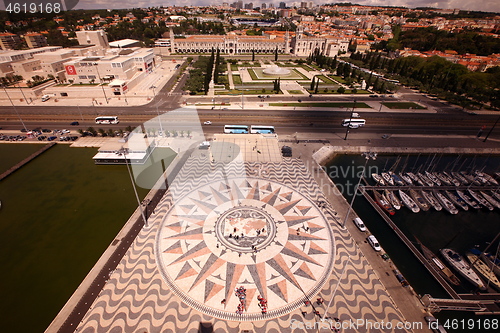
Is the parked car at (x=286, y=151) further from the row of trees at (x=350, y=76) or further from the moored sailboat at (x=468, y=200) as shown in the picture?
the row of trees at (x=350, y=76)

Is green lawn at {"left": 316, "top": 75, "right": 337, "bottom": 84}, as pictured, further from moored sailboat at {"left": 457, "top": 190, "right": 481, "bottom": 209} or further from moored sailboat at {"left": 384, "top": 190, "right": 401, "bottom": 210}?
moored sailboat at {"left": 384, "top": 190, "right": 401, "bottom": 210}

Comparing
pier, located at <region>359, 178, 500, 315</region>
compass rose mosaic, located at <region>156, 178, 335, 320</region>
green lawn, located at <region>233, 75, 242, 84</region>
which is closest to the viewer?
compass rose mosaic, located at <region>156, 178, 335, 320</region>

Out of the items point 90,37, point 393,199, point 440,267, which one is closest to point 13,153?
point 393,199

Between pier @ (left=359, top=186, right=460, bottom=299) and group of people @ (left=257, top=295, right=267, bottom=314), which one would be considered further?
pier @ (left=359, top=186, right=460, bottom=299)

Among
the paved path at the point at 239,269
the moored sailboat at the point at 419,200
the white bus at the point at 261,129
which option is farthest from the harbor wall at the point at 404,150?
the paved path at the point at 239,269

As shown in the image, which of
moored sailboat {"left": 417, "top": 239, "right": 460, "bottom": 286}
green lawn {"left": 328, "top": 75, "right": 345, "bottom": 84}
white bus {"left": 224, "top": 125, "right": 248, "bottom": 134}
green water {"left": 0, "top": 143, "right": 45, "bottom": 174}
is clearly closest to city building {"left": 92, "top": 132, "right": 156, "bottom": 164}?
green water {"left": 0, "top": 143, "right": 45, "bottom": 174}

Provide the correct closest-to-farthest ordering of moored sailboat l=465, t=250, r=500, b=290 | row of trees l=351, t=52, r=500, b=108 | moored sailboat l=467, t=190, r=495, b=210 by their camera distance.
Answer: moored sailboat l=465, t=250, r=500, b=290, moored sailboat l=467, t=190, r=495, b=210, row of trees l=351, t=52, r=500, b=108

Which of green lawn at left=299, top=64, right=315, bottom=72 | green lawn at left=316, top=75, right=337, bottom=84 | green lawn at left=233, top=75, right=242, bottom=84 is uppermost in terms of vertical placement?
green lawn at left=299, top=64, right=315, bottom=72
